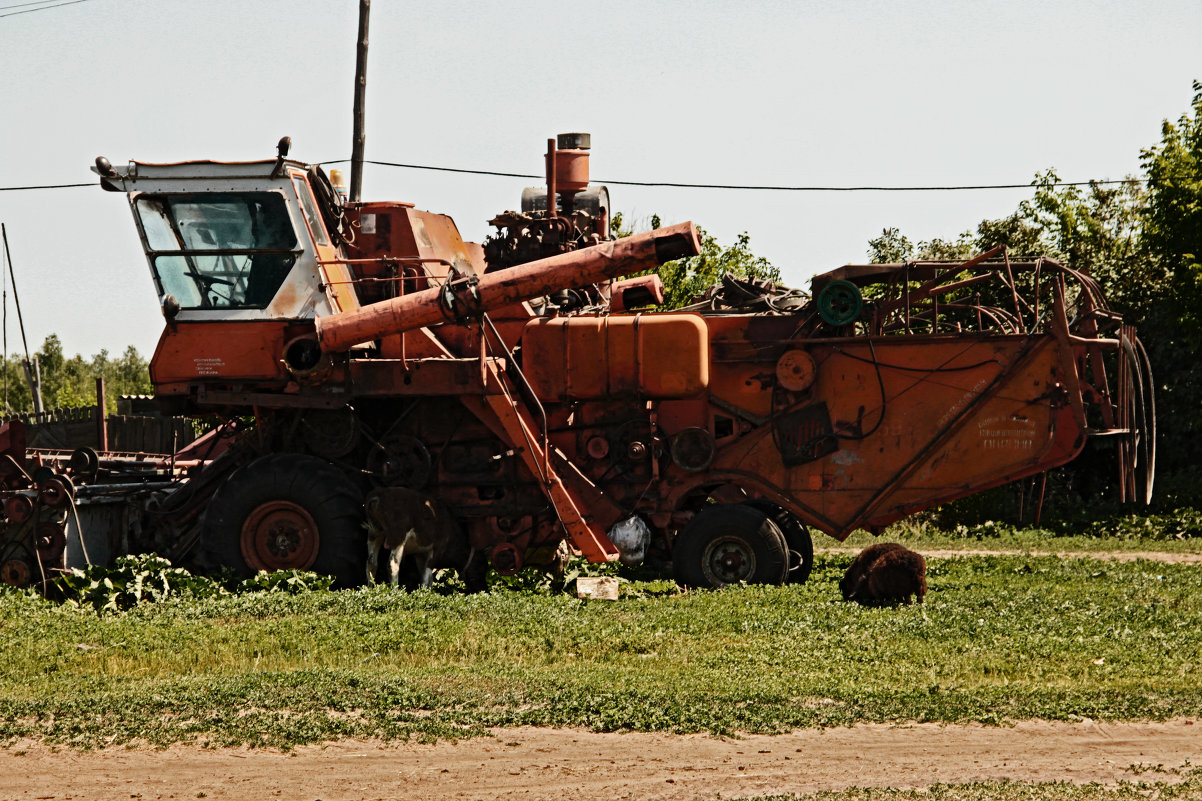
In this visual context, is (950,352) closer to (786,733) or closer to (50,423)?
(786,733)

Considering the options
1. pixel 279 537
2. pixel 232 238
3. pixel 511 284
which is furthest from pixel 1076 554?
pixel 232 238

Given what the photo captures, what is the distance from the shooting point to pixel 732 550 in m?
15.9

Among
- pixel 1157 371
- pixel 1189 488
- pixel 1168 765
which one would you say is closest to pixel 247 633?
pixel 1168 765

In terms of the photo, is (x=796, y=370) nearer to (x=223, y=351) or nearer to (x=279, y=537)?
(x=279, y=537)

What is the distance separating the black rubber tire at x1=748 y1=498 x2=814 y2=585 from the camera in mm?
16438

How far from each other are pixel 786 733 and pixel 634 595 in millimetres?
6233

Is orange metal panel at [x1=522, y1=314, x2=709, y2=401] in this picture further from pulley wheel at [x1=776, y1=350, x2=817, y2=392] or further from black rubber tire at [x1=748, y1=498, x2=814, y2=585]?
black rubber tire at [x1=748, y1=498, x2=814, y2=585]

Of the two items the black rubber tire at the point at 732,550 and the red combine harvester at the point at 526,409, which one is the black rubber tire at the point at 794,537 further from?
the black rubber tire at the point at 732,550

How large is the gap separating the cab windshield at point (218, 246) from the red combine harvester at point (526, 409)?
22 mm

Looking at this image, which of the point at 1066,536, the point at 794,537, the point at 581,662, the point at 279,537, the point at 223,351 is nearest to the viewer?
the point at 581,662

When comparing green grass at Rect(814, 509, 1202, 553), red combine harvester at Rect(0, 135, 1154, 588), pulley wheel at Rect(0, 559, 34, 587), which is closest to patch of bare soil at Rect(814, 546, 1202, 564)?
green grass at Rect(814, 509, 1202, 553)

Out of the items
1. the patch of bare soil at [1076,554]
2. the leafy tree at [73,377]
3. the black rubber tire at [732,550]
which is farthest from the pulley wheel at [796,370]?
the leafy tree at [73,377]

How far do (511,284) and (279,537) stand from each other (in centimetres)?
372

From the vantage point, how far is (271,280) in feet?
52.2
